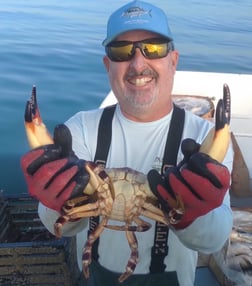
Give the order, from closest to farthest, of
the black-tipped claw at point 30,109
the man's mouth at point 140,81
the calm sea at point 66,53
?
the black-tipped claw at point 30,109, the man's mouth at point 140,81, the calm sea at point 66,53

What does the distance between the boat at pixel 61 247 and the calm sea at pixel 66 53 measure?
1695 mm

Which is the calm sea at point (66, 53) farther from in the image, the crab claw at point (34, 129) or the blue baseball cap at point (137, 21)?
the crab claw at point (34, 129)

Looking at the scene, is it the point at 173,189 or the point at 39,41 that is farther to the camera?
the point at 39,41

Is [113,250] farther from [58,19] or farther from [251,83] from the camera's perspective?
[58,19]

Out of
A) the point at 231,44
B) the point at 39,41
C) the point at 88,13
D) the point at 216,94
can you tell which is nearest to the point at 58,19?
the point at 88,13

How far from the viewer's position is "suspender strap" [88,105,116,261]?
229 cm

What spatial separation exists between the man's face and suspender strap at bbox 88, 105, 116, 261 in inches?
5.5

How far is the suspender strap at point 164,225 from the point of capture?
2236 mm

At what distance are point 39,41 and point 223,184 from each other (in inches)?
457

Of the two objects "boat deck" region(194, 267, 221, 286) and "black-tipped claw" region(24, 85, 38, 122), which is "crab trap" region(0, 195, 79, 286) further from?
"black-tipped claw" region(24, 85, 38, 122)

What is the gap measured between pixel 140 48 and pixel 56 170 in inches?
34.9

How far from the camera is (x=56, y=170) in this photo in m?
1.81

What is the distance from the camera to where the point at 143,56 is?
2.25 m

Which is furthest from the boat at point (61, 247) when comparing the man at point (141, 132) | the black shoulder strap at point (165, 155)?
the black shoulder strap at point (165, 155)
